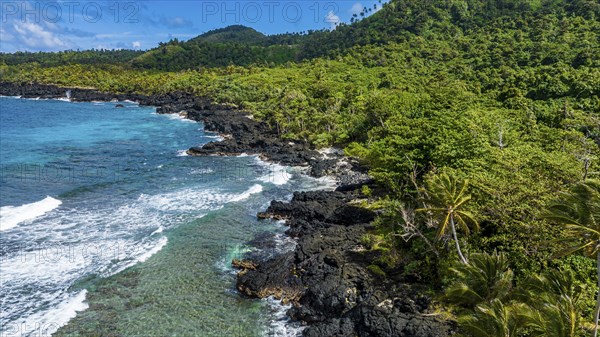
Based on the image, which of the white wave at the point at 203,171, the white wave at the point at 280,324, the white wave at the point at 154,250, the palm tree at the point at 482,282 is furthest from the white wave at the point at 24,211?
the palm tree at the point at 482,282

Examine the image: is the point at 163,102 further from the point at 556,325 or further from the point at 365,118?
the point at 556,325

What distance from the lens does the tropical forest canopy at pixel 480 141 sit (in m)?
18.0

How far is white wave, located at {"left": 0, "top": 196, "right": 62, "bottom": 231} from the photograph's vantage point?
3859cm

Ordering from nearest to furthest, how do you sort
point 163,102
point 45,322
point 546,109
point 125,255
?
1. point 45,322
2. point 125,255
3. point 546,109
4. point 163,102

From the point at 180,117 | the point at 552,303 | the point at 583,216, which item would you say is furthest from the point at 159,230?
the point at 180,117

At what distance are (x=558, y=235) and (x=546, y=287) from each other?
5455 mm

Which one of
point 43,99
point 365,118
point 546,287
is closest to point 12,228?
point 546,287

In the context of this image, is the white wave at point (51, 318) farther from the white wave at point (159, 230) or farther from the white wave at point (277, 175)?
the white wave at point (277, 175)

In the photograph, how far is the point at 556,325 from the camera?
13.6m

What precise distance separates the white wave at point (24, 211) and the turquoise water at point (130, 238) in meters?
0.10

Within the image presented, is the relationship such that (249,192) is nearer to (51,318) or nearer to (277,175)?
(277,175)

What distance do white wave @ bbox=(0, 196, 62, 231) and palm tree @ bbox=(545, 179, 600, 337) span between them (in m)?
44.3

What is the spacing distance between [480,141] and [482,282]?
20.0m

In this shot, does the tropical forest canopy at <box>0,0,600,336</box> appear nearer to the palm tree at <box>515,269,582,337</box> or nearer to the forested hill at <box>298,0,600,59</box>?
the palm tree at <box>515,269,582,337</box>
